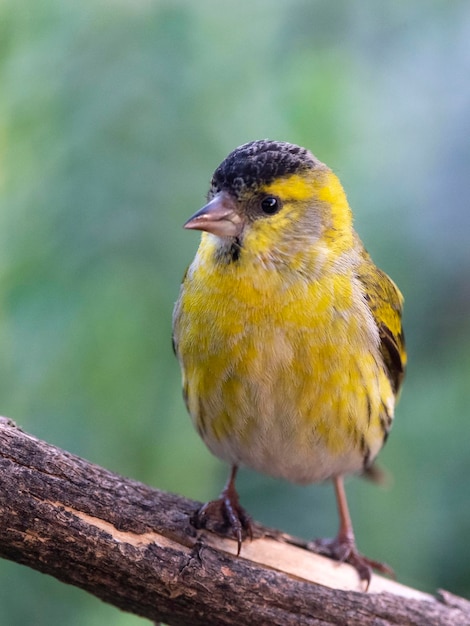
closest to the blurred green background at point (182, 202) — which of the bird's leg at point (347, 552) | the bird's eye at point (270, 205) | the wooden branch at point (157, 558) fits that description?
the bird's leg at point (347, 552)

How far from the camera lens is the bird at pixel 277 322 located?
179cm

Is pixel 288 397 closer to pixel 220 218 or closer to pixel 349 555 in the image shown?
pixel 220 218

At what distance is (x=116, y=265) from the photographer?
2457mm

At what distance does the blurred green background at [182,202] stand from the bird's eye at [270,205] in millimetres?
718

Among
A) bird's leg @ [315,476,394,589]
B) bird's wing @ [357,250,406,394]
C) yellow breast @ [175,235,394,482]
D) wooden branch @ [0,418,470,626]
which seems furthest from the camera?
bird's leg @ [315,476,394,589]

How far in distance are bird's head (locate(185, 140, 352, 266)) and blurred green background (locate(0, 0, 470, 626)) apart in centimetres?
67

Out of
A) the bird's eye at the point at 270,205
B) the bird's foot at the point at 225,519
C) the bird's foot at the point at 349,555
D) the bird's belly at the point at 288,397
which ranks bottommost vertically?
the bird's foot at the point at 225,519

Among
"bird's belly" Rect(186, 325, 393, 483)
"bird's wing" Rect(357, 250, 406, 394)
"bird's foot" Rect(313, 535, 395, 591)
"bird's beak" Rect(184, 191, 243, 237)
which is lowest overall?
"bird's foot" Rect(313, 535, 395, 591)

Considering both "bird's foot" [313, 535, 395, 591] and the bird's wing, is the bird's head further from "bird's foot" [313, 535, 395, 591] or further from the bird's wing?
"bird's foot" [313, 535, 395, 591]

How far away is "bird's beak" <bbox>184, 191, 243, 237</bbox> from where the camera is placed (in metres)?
1.70

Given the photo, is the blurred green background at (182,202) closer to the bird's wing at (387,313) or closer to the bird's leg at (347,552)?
the bird's leg at (347,552)

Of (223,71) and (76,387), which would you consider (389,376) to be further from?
(223,71)

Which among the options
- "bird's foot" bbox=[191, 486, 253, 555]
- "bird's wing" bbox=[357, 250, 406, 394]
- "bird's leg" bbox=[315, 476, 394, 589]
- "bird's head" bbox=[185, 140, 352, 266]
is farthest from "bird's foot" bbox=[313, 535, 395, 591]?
"bird's head" bbox=[185, 140, 352, 266]

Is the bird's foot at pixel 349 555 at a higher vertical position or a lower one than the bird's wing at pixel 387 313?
lower
